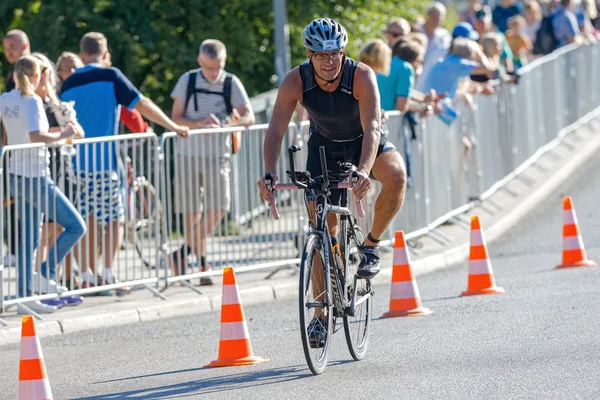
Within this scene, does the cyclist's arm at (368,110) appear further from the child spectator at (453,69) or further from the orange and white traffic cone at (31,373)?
the child spectator at (453,69)

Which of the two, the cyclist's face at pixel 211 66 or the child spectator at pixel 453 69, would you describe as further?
the child spectator at pixel 453 69

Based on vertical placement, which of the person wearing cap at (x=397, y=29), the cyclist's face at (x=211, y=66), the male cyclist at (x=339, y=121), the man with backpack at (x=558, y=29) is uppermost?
the man with backpack at (x=558, y=29)

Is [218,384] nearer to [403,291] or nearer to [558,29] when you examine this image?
[403,291]

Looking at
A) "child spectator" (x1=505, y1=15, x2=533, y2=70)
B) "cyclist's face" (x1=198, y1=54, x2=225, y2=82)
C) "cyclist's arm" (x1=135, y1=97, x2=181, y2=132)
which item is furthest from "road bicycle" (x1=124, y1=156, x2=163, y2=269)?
"child spectator" (x1=505, y1=15, x2=533, y2=70)

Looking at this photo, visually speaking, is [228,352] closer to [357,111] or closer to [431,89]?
[357,111]

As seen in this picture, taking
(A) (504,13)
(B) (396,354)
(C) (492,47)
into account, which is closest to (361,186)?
(B) (396,354)

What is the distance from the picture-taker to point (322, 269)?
7.91 metres

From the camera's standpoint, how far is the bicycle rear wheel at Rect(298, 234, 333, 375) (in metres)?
7.64

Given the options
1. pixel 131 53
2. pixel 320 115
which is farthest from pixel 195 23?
pixel 320 115

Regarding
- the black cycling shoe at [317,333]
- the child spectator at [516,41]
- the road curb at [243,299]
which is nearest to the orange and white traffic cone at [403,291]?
the road curb at [243,299]

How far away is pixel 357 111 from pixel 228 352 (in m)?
1.64

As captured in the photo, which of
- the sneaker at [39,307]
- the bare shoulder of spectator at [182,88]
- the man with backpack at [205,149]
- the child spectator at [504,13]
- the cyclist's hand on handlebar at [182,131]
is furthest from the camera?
the child spectator at [504,13]

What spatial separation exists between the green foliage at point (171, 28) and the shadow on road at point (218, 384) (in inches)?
396

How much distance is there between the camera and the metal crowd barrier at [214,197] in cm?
1162
